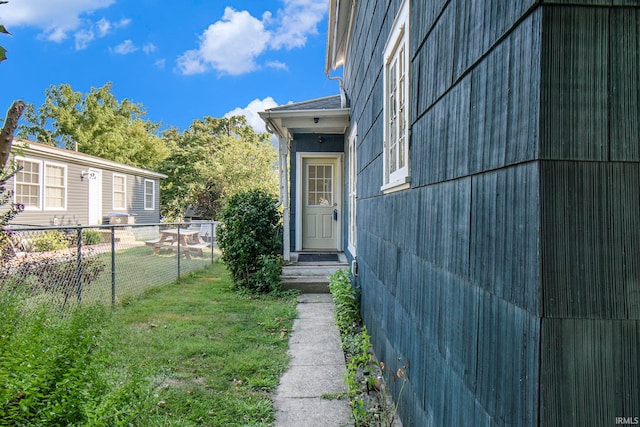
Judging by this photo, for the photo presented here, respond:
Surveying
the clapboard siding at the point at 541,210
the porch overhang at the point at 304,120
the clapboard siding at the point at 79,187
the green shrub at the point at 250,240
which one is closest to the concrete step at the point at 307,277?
the green shrub at the point at 250,240

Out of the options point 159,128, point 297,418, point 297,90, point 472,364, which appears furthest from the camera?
point 297,90

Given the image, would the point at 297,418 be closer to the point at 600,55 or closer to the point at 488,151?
the point at 488,151

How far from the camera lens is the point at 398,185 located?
2445mm

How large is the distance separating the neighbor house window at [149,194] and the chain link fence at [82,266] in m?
→ 12.5

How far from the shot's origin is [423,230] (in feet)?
6.37

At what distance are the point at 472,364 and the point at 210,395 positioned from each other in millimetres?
2340

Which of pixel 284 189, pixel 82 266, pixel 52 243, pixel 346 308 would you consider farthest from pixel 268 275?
pixel 52 243

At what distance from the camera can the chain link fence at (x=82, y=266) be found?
4066 mm

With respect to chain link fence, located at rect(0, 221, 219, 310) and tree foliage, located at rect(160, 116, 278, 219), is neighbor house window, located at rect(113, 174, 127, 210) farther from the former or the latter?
chain link fence, located at rect(0, 221, 219, 310)

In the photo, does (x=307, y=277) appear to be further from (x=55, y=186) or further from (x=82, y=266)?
(x=55, y=186)

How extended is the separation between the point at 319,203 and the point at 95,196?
11693 mm

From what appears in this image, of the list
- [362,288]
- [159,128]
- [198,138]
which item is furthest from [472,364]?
[159,128]

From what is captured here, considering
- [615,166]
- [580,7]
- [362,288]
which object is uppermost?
[580,7]

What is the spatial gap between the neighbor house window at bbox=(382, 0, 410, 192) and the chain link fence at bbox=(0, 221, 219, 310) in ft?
9.50
